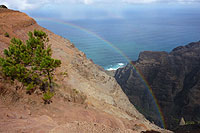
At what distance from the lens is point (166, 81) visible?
227 ft

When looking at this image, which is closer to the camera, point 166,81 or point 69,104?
point 69,104

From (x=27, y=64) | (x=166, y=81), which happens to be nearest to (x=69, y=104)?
(x=27, y=64)

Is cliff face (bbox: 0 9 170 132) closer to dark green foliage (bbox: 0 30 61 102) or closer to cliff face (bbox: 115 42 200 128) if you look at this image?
dark green foliage (bbox: 0 30 61 102)

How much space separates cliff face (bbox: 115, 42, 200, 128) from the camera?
63844 millimetres

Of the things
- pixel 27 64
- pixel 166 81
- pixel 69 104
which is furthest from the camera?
pixel 166 81

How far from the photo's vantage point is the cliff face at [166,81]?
63.8 metres

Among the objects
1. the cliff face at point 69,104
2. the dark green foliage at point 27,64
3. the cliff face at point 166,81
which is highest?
the dark green foliage at point 27,64

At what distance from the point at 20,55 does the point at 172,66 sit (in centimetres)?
6887

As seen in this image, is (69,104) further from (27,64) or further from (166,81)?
(166,81)

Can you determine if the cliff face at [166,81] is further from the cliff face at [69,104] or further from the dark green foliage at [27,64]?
the dark green foliage at [27,64]

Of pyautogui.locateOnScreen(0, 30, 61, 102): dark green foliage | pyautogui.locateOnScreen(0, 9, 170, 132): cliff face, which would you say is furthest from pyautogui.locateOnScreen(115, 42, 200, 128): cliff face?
pyautogui.locateOnScreen(0, 30, 61, 102): dark green foliage

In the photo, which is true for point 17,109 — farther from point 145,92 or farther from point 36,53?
point 145,92

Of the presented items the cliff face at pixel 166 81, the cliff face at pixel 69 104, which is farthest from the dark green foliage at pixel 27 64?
the cliff face at pixel 166 81

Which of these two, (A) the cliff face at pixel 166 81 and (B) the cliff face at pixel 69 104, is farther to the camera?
(A) the cliff face at pixel 166 81
